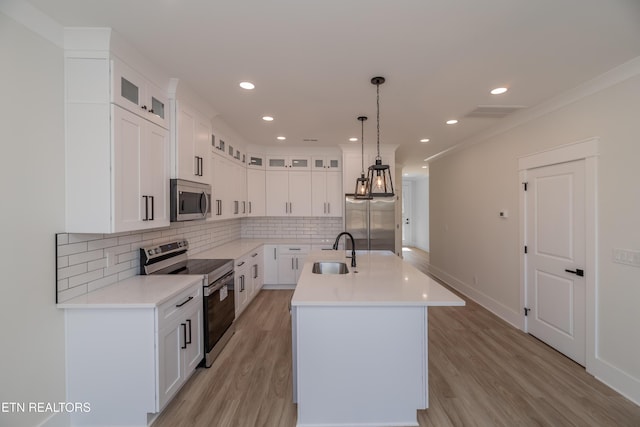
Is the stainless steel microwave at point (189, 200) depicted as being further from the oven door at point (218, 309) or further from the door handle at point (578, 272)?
the door handle at point (578, 272)

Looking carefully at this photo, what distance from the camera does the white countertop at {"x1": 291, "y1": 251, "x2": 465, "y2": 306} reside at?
5.78ft

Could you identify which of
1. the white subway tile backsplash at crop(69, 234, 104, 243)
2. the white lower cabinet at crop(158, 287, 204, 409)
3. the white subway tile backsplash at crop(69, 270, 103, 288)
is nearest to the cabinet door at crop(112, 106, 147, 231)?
the white subway tile backsplash at crop(69, 234, 104, 243)

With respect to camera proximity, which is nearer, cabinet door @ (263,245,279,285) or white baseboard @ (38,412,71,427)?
white baseboard @ (38,412,71,427)

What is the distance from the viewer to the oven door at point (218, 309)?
252 centimetres

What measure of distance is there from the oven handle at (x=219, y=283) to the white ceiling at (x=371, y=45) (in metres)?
1.92

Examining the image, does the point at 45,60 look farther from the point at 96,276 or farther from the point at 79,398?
the point at 79,398

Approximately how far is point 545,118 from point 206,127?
387cm

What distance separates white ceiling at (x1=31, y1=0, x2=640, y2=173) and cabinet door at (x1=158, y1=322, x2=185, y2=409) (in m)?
2.07

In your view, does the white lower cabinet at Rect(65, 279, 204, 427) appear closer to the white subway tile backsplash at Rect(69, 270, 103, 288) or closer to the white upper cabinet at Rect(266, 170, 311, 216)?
the white subway tile backsplash at Rect(69, 270, 103, 288)

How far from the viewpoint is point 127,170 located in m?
2.00

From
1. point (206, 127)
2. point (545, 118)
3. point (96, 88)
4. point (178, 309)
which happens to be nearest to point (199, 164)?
point (206, 127)

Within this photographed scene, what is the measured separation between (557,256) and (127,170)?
163 inches

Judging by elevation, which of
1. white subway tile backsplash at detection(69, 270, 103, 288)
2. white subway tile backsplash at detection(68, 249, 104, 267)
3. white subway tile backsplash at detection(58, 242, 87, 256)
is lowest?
white subway tile backsplash at detection(69, 270, 103, 288)

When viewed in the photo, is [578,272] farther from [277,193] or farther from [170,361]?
[277,193]
